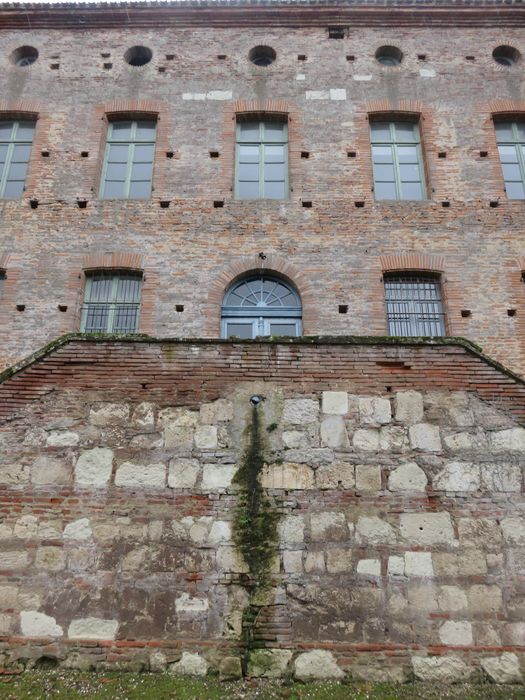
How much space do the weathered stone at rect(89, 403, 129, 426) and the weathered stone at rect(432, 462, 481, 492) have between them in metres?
3.23

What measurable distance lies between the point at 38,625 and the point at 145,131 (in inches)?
453

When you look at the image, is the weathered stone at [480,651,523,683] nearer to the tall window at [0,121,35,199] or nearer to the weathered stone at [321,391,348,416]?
the weathered stone at [321,391,348,416]

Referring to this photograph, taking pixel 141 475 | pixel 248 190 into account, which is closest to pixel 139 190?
pixel 248 190

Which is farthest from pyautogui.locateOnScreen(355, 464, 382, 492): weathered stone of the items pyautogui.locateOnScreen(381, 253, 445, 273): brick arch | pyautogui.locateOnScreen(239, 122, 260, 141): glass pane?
pyautogui.locateOnScreen(239, 122, 260, 141): glass pane

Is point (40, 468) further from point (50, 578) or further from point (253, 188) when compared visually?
point (253, 188)

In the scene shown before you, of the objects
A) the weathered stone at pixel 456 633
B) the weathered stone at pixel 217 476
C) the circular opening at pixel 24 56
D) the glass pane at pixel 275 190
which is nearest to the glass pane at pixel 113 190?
the glass pane at pixel 275 190

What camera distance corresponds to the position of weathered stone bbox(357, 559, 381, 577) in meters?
5.86

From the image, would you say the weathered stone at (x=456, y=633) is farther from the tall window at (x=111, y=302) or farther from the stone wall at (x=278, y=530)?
the tall window at (x=111, y=302)

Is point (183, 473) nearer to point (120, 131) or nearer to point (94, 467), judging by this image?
point (94, 467)

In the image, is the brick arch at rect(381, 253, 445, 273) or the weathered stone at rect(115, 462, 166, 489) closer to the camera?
the weathered stone at rect(115, 462, 166, 489)

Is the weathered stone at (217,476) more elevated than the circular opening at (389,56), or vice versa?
the circular opening at (389,56)

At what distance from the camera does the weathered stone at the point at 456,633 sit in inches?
220

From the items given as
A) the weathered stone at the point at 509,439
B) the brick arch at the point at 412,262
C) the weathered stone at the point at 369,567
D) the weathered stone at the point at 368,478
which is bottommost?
the weathered stone at the point at 369,567

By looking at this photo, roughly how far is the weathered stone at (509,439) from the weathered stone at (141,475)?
3.37m
